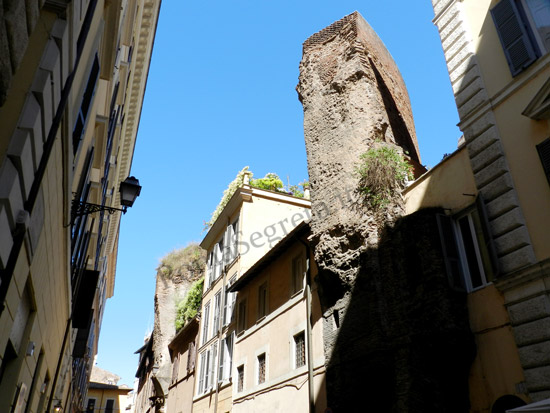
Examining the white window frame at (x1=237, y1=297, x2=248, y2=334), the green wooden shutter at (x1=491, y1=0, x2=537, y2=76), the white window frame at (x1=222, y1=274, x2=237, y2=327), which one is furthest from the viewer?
the white window frame at (x1=222, y1=274, x2=237, y2=327)

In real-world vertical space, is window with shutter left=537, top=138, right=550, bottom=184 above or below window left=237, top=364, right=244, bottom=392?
above

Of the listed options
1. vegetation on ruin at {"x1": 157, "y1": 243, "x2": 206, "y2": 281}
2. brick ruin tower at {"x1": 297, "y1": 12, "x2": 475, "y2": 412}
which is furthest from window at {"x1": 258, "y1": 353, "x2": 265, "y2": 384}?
vegetation on ruin at {"x1": 157, "y1": 243, "x2": 206, "y2": 281}

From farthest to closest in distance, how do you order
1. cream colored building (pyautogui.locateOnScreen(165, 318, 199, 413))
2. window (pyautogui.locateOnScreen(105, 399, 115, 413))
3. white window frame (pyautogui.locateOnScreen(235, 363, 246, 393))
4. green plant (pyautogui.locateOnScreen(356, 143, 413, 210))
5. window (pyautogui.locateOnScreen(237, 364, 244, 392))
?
window (pyautogui.locateOnScreen(105, 399, 115, 413))
cream colored building (pyautogui.locateOnScreen(165, 318, 199, 413))
window (pyautogui.locateOnScreen(237, 364, 244, 392))
white window frame (pyautogui.locateOnScreen(235, 363, 246, 393))
green plant (pyautogui.locateOnScreen(356, 143, 413, 210))

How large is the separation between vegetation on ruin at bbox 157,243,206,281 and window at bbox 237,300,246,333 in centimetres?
1893

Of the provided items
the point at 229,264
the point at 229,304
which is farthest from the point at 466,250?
the point at 229,264

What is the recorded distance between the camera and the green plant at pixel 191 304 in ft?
92.7

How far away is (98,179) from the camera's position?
10.6 m

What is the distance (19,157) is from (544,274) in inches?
289

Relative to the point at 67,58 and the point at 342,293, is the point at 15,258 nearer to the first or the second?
the point at 67,58

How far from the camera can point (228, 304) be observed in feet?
66.4

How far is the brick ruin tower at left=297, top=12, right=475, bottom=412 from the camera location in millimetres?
8625

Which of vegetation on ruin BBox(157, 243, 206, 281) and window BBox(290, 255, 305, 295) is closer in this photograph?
window BBox(290, 255, 305, 295)

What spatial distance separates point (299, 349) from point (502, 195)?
805 cm

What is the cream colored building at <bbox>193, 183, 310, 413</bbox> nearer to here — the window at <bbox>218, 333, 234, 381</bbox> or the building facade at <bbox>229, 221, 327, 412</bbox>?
the window at <bbox>218, 333, 234, 381</bbox>
